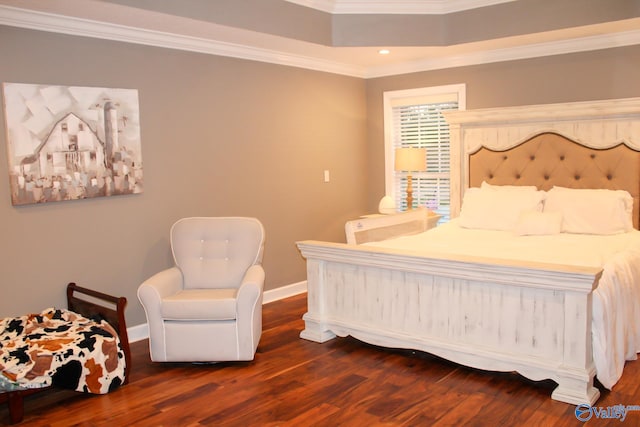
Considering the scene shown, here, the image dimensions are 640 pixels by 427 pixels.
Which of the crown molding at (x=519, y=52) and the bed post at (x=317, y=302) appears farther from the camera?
the crown molding at (x=519, y=52)

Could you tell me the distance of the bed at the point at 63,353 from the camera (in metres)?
2.85

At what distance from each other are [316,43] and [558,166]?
2.25m

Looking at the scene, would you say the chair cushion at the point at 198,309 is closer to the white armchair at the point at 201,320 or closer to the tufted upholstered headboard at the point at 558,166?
the white armchair at the point at 201,320

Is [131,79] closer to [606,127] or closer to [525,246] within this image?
[525,246]

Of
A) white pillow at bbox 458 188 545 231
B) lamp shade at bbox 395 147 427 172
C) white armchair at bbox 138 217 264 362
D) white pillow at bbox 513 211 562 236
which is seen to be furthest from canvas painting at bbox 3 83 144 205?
white pillow at bbox 513 211 562 236

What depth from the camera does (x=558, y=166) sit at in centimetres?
468

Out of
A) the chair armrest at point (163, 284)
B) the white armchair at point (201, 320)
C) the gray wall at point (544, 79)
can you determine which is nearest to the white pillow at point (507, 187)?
the gray wall at point (544, 79)

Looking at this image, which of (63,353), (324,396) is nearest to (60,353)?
(63,353)

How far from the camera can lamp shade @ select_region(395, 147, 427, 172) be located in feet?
17.7

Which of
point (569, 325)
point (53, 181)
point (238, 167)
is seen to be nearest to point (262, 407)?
point (569, 325)

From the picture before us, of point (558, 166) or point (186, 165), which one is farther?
point (558, 166)

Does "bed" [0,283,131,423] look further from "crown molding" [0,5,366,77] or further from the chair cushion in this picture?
"crown molding" [0,5,366,77]

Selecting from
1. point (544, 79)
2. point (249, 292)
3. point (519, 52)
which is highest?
point (519, 52)

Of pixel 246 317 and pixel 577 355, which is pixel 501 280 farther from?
pixel 246 317
